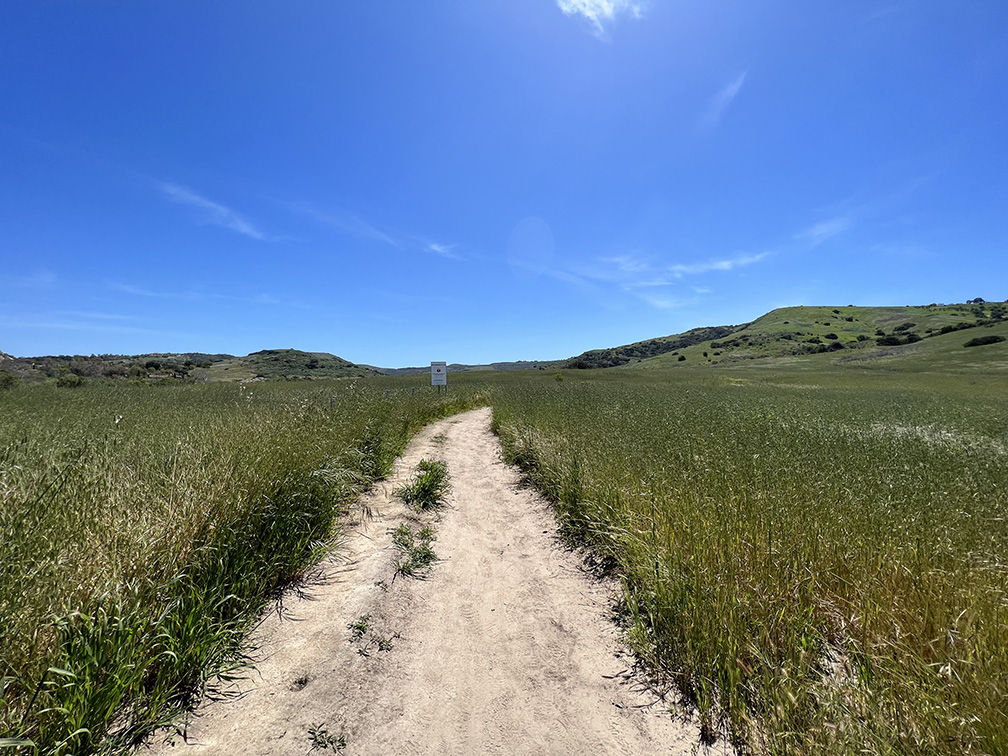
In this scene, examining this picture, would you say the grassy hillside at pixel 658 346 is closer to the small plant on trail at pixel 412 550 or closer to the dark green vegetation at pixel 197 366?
the dark green vegetation at pixel 197 366

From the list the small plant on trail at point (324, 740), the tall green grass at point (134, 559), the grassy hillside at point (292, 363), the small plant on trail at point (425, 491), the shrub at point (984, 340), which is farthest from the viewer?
the grassy hillside at point (292, 363)

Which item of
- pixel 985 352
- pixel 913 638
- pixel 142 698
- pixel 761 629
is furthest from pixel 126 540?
pixel 985 352

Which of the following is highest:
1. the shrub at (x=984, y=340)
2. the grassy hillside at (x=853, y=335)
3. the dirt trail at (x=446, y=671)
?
the grassy hillside at (x=853, y=335)

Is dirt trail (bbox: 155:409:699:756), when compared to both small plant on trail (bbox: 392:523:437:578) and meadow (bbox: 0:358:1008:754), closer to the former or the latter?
small plant on trail (bbox: 392:523:437:578)

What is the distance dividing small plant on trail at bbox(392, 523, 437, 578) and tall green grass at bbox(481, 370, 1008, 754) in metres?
2.12

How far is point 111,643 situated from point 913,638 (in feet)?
17.8

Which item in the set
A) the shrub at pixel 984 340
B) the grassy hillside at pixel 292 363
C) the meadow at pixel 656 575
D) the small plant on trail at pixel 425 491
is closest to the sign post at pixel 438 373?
the small plant on trail at pixel 425 491

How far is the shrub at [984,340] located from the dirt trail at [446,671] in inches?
3256

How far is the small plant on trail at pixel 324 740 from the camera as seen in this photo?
218cm

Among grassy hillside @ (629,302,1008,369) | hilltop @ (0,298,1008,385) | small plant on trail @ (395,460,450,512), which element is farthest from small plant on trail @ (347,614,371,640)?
grassy hillside @ (629,302,1008,369)

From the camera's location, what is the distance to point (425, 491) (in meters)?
6.66

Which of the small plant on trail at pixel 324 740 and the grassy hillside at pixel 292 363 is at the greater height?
the grassy hillside at pixel 292 363

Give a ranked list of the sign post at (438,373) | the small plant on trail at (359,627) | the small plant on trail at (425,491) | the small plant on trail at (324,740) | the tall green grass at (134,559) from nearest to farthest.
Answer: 1. the tall green grass at (134,559)
2. the small plant on trail at (324,740)
3. the small plant on trail at (359,627)
4. the small plant on trail at (425,491)
5. the sign post at (438,373)

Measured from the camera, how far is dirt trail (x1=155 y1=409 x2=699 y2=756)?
7.56 ft
